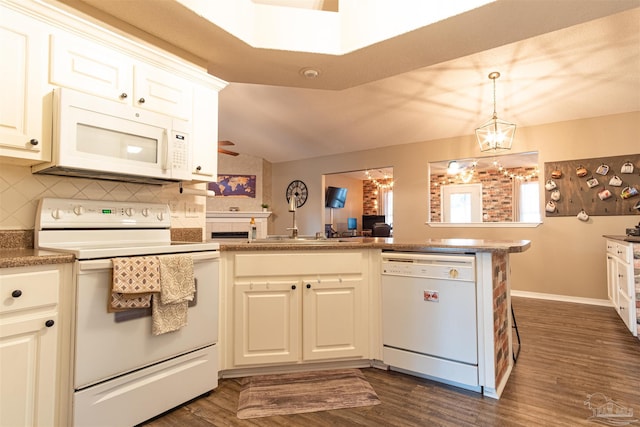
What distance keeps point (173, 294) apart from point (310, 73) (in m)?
1.88

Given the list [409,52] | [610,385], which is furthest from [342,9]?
[610,385]

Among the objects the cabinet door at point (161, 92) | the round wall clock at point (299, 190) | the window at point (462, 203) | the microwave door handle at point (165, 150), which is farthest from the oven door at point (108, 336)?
the window at point (462, 203)

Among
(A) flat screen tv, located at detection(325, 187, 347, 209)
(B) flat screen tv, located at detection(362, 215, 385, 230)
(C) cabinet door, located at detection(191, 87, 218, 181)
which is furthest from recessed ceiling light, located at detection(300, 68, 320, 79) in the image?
(B) flat screen tv, located at detection(362, 215, 385, 230)

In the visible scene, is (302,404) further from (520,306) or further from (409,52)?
(520,306)

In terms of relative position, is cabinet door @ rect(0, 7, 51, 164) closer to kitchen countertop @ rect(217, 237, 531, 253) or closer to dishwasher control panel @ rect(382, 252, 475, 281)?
kitchen countertop @ rect(217, 237, 531, 253)

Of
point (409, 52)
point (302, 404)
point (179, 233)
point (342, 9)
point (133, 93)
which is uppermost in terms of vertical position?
point (342, 9)

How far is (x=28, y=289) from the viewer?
4.32 feet

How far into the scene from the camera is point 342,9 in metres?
2.24

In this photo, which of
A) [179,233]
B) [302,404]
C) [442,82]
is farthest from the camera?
[442,82]

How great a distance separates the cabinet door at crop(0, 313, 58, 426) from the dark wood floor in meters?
0.51

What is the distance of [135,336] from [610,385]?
282 centimetres

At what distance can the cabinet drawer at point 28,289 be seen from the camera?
1251 millimetres

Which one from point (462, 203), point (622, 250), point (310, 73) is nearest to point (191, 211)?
point (310, 73)

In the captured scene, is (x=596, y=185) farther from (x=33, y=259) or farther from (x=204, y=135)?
(x=33, y=259)
